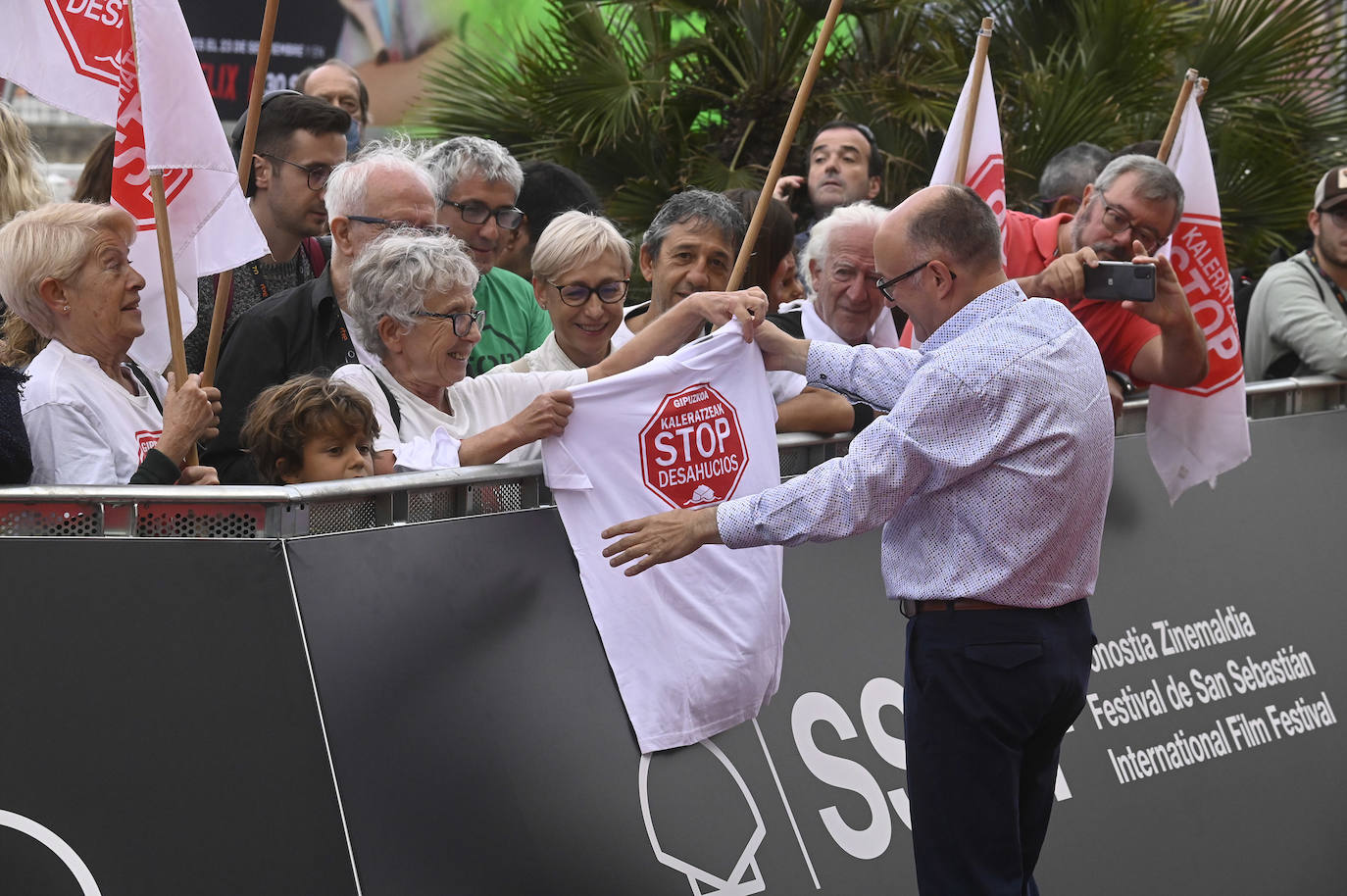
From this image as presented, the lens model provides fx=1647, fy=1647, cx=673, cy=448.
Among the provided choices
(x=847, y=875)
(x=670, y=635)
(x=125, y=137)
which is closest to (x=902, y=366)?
(x=670, y=635)

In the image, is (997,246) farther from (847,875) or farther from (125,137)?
(125,137)

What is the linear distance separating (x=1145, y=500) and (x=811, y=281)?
1.61m

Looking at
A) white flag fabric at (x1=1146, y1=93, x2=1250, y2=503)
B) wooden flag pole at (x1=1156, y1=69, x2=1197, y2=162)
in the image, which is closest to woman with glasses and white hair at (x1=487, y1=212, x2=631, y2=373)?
white flag fabric at (x1=1146, y1=93, x2=1250, y2=503)

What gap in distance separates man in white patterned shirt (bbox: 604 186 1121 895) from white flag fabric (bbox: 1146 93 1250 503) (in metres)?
2.23

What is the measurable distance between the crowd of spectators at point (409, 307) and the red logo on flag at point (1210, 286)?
0.28 meters

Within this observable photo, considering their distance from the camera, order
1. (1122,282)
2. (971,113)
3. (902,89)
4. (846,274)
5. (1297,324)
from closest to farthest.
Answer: (1122,282) → (846,274) → (971,113) → (1297,324) → (902,89)

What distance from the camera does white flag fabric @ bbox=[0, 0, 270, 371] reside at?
4.38 meters

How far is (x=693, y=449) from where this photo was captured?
15.3 feet

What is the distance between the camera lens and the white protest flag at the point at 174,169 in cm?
437

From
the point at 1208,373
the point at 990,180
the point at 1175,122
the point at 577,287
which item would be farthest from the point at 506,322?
the point at 1175,122

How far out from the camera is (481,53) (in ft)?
41.1

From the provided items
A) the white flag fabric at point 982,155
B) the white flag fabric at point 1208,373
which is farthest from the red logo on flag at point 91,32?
the white flag fabric at point 1208,373

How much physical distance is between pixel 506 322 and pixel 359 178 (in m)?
0.83

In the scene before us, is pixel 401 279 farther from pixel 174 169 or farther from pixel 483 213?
pixel 483 213
